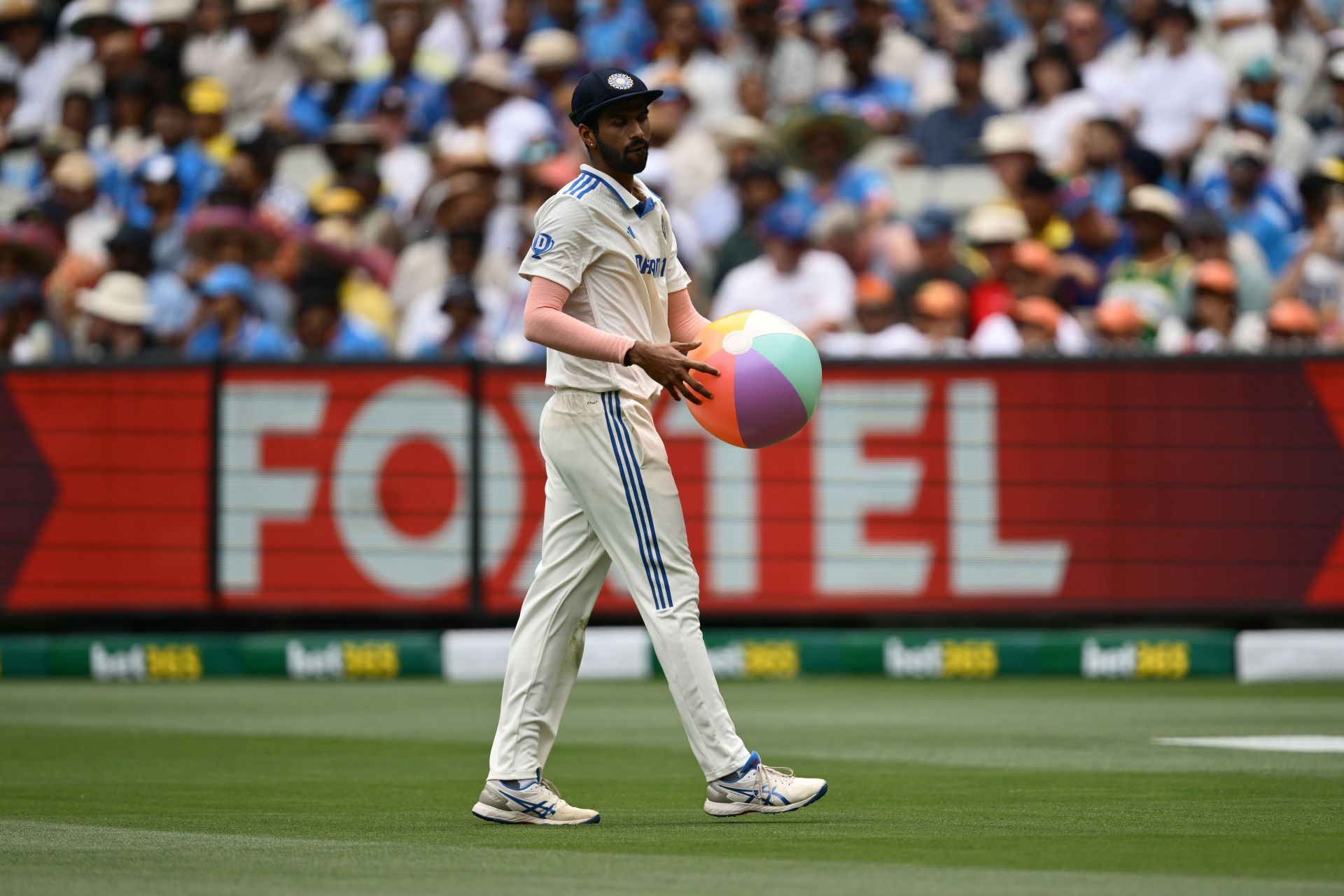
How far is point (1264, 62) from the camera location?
17.8 meters

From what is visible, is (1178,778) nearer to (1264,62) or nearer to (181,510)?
(181,510)

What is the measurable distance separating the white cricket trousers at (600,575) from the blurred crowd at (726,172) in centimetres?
731

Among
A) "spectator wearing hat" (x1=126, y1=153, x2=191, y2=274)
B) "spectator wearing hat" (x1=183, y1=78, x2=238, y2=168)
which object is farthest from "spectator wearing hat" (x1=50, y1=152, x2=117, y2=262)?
"spectator wearing hat" (x1=183, y1=78, x2=238, y2=168)

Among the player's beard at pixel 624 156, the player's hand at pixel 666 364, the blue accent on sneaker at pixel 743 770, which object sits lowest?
the blue accent on sneaker at pixel 743 770

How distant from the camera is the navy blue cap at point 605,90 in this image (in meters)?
7.42

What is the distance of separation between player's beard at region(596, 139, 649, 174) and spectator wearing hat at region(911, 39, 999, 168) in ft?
37.0

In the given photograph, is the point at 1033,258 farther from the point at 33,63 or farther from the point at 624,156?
the point at 33,63

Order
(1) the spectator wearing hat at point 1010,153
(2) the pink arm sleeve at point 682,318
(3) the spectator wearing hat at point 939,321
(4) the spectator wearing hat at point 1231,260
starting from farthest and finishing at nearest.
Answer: (1) the spectator wearing hat at point 1010,153 < (4) the spectator wearing hat at point 1231,260 < (3) the spectator wearing hat at point 939,321 < (2) the pink arm sleeve at point 682,318

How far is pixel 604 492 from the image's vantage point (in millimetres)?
7512

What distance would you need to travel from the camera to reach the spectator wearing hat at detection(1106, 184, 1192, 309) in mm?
15977

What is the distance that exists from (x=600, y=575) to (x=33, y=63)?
680 inches

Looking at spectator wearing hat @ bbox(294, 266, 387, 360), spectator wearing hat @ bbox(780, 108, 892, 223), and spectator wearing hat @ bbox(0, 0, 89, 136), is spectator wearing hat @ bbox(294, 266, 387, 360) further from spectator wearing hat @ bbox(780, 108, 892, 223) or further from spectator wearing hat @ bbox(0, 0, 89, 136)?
spectator wearing hat @ bbox(0, 0, 89, 136)

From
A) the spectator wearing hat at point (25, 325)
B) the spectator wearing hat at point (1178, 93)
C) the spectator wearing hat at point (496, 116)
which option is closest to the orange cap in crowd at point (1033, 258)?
the spectator wearing hat at point (1178, 93)

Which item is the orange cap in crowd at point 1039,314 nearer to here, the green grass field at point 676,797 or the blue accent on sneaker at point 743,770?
the green grass field at point 676,797
